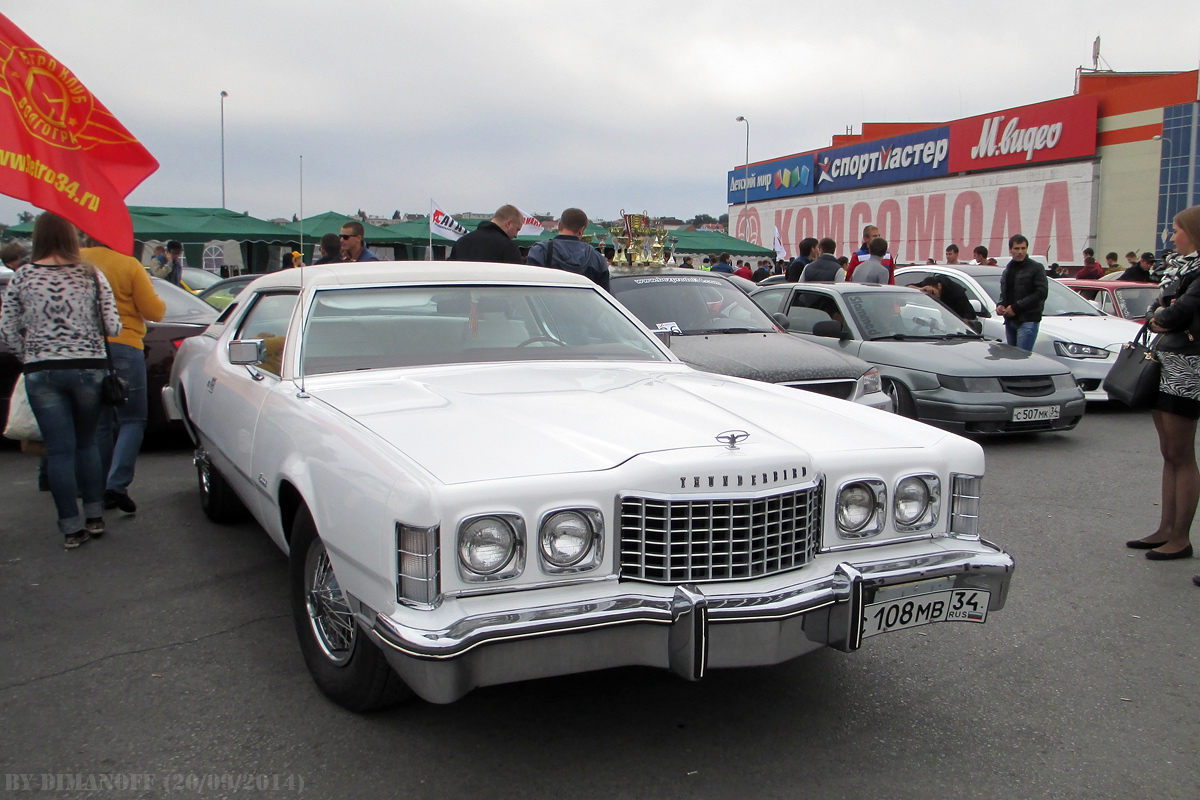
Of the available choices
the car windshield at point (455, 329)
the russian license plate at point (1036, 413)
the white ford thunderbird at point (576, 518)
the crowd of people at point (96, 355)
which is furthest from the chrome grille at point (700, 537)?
the russian license plate at point (1036, 413)

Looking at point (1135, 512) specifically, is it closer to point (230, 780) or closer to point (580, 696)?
point (580, 696)

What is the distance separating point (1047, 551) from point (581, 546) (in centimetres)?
340

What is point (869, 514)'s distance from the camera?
288 centimetres

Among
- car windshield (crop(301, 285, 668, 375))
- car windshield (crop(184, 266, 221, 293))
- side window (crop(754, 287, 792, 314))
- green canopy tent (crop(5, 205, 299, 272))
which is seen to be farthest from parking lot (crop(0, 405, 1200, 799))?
green canopy tent (crop(5, 205, 299, 272))

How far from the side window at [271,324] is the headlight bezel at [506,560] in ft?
5.63

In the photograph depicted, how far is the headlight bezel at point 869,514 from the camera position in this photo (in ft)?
9.32

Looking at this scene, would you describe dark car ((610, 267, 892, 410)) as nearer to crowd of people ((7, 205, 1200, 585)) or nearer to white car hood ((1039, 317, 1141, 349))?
crowd of people ((7, 205, 1200, 585))

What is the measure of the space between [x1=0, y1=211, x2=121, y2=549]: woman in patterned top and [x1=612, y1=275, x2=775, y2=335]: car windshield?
151 inches

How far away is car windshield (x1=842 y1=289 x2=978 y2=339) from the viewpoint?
874 cm

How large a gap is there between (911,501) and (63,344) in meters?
4.08

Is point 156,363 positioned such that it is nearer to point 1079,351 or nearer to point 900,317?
point 900,317

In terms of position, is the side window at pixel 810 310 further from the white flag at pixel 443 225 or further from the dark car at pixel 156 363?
the white flag at pixel 443 225

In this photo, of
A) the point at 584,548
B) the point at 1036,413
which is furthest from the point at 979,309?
the point at 584,548

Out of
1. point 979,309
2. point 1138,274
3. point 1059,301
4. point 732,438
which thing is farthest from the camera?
point 1138,274
